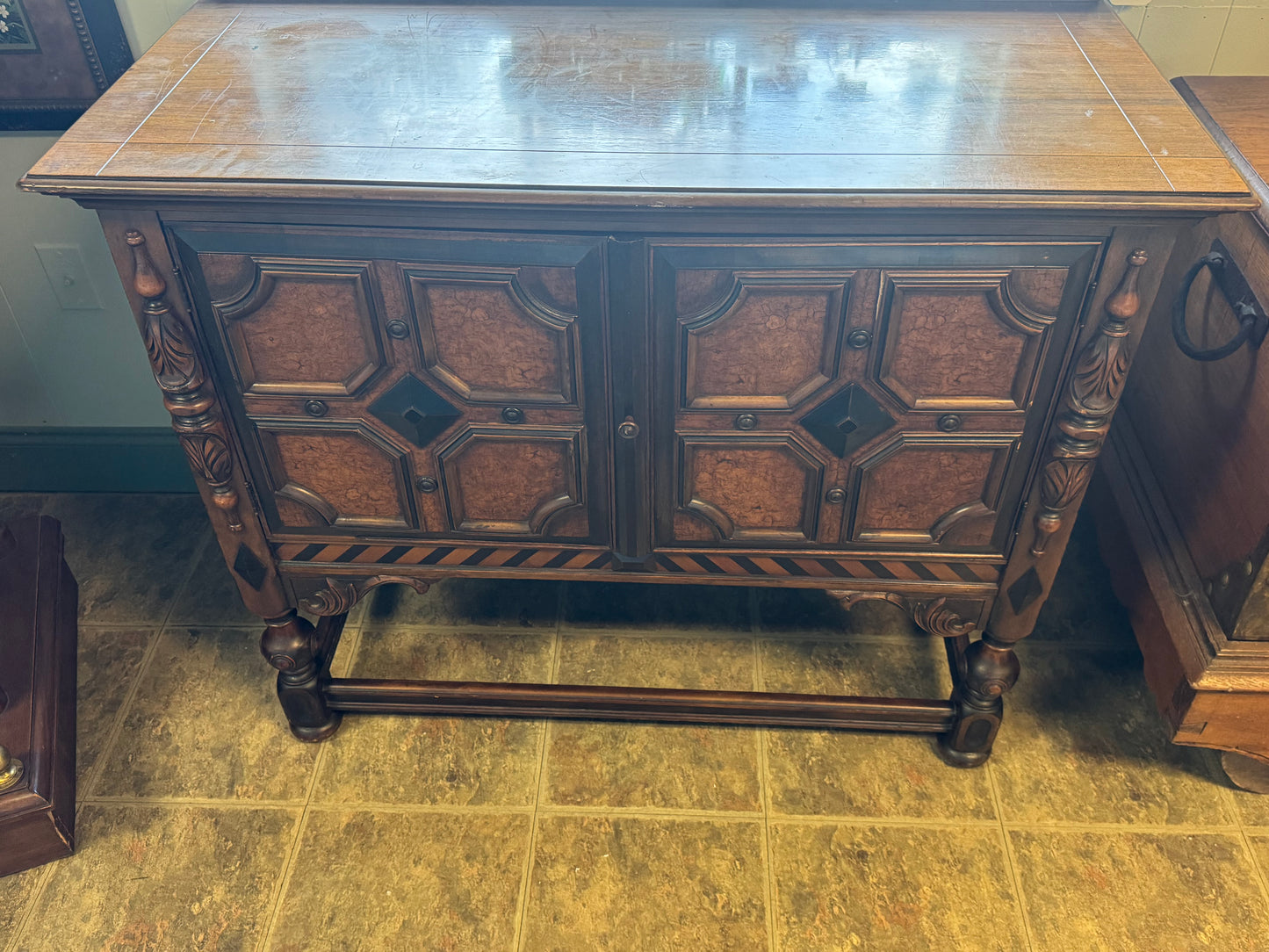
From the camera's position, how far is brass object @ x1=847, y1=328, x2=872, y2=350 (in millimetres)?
1183

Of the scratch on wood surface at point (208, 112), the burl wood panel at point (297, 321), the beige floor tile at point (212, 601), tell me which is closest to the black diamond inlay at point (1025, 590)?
the burl wood panel at point (297, 321)

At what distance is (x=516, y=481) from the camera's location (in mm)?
1375

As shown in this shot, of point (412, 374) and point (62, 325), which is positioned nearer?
point (412, 374)

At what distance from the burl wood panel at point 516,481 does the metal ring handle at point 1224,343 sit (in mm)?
865

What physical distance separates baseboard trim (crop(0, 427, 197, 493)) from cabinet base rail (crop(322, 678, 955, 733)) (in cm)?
82

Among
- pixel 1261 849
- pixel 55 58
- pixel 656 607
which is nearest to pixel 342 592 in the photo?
pixel 656 607

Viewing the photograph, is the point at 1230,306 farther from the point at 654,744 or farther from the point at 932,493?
the point at 654,744

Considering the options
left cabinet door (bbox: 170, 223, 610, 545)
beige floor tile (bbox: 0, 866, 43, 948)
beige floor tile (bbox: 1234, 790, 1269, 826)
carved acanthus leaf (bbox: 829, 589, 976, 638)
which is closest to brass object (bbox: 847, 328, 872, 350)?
left cabinet door (bbox: 170, 223, 610, 545)

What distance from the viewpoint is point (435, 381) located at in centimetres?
126

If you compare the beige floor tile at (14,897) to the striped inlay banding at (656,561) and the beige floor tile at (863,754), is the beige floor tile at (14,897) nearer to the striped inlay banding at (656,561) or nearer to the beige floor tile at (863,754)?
the striped inlay banding at (656,561)

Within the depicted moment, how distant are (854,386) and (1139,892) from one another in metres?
0.97

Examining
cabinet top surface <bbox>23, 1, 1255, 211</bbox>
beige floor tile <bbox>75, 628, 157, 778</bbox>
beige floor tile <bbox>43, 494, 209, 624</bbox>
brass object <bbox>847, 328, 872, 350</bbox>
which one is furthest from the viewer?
beige floor tile <bbox>43, 494, 209, 624</bbox>

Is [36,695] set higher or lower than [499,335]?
lower

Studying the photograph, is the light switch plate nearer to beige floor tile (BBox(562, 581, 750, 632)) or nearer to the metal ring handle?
beige floor tile (BBox(562, 581, 750, 632))
